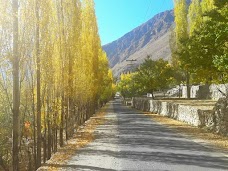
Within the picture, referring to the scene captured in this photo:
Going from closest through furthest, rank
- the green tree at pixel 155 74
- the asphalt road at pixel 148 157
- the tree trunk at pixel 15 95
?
the tree trunk at pixel 15 95, the asphalt road at pixel 148 157, the green tree at pixel 155 74

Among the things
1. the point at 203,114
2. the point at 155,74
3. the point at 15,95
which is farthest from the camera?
the point at 155,74

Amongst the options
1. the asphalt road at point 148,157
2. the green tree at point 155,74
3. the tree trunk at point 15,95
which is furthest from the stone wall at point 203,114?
the tree trunk at point 15,95

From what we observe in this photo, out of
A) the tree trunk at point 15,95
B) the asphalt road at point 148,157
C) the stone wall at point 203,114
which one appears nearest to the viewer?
the tree trunk at point 15,95

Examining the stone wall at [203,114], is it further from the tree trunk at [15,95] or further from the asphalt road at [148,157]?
the tree trunk at [15,95]

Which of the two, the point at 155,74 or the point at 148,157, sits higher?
the point at 155,74

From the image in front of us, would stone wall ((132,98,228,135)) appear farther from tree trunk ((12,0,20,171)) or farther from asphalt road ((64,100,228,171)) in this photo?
tree trunk ((12,0,20,171))

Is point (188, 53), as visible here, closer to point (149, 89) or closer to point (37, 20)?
point (37, 20)

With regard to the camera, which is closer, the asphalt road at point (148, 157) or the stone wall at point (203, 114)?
the asphalt road at point (148, 157)

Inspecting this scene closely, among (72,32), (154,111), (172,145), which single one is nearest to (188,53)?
(72,32)

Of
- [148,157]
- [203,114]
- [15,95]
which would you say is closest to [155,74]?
[203,114]

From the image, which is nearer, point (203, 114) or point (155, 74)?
point (203, 114)

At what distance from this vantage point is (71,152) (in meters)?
13.6

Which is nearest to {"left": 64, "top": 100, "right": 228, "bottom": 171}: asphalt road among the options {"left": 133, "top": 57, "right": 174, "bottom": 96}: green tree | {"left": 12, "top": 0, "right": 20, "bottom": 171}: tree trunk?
{"left": 12, "top": 0, "right": 20, "bottom": 171}: tree trunk

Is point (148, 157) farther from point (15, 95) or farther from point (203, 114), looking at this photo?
point (203, 114)
